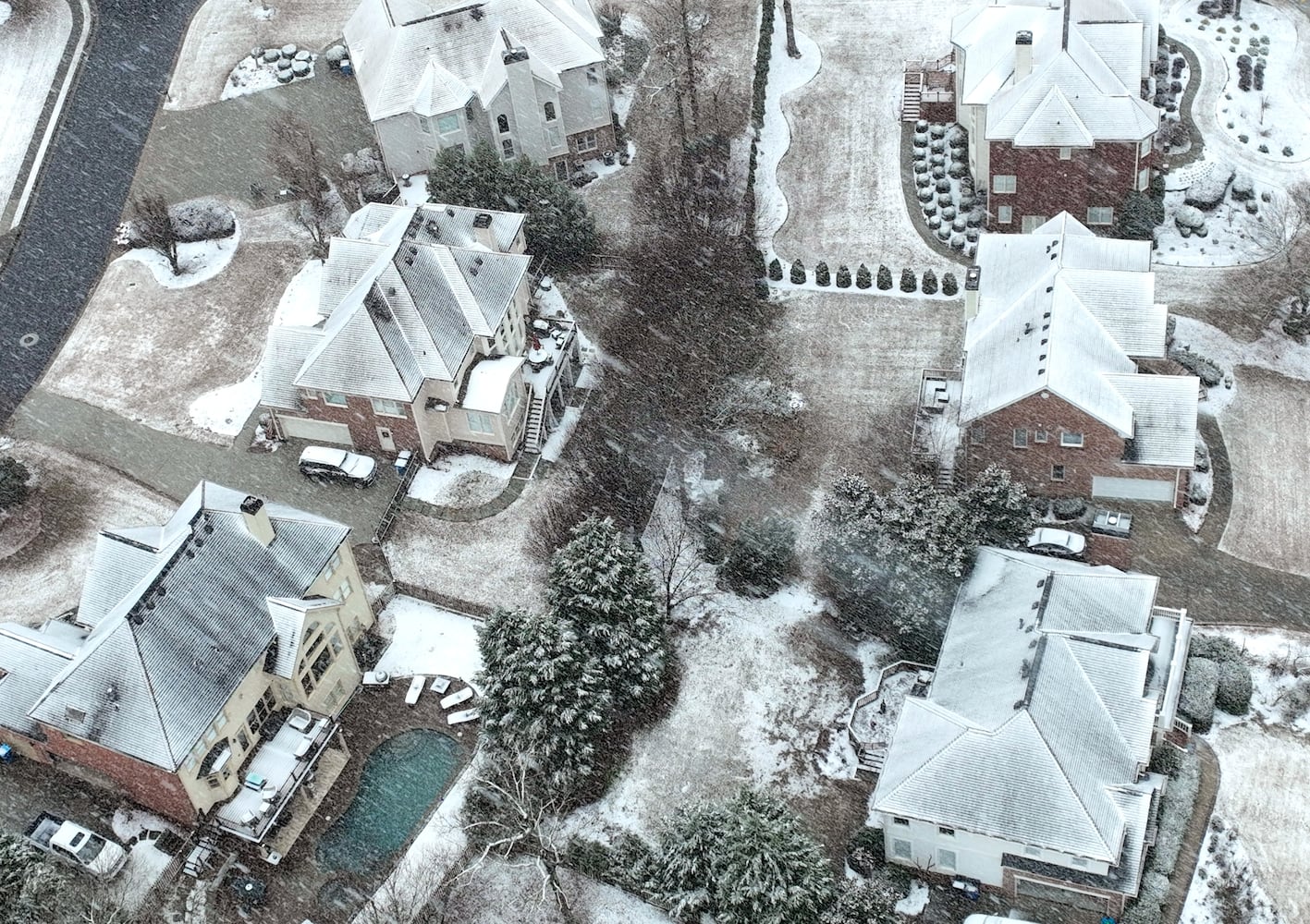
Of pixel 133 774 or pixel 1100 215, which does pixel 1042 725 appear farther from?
pixel 1100 215

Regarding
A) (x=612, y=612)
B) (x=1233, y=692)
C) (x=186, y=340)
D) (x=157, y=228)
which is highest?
(x=157, y=228)

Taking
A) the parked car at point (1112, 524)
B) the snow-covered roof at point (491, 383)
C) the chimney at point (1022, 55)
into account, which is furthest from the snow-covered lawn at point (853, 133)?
the parked car at point (1112, 524)

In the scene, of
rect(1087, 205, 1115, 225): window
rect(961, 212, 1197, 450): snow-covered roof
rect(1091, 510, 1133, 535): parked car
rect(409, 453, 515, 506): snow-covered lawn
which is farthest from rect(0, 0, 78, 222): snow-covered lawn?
rect(1091, 510, 1133, 535): parked car

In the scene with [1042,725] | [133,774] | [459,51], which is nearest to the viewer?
[1042,725]

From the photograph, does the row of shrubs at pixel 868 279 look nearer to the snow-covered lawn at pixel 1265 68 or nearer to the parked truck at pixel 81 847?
the snow-covered lawn at pixel 1265 68

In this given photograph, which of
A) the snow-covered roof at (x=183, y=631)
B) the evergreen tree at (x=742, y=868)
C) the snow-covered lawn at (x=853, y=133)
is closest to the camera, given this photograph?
the evergreen tree at (x=742, y=868)

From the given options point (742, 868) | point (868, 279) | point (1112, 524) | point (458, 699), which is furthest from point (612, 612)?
point (868, 279)
